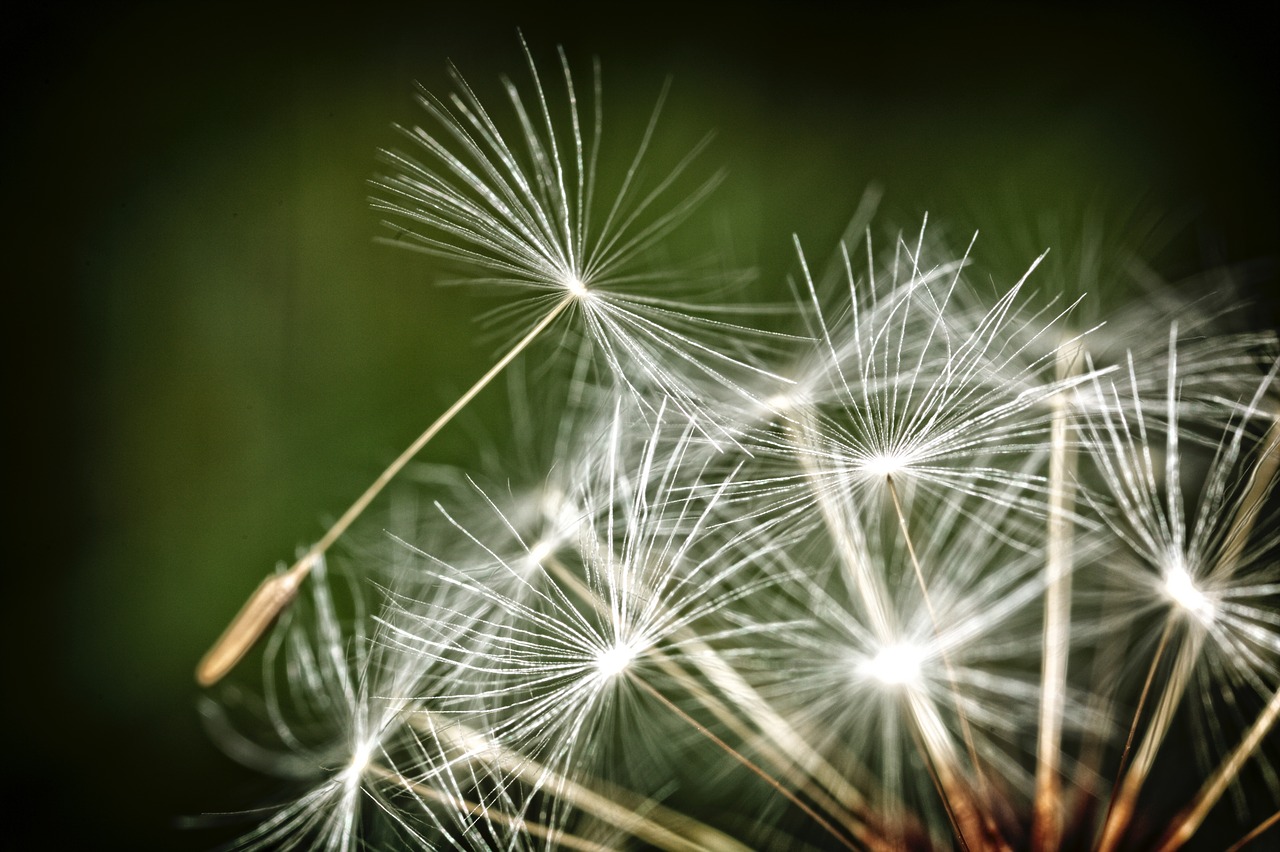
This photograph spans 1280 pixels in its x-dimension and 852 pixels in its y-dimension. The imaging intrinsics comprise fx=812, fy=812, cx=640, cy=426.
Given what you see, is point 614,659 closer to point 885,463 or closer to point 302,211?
point 885,463

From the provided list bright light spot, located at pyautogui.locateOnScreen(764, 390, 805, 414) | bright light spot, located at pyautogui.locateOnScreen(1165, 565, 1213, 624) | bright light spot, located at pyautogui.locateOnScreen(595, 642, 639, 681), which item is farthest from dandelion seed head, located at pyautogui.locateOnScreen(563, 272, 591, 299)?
bright light spot, located at pyautogui.locateOnScreen(1165, 565, 1213, 624)

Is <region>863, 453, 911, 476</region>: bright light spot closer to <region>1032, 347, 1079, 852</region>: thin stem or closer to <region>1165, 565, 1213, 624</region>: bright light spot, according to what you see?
<region>1032, 347, 1079, 852</region>: thin stem

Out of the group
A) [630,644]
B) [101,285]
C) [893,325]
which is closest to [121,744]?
[101,285]

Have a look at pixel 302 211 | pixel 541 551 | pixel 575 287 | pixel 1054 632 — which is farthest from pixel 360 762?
pixel 302 211

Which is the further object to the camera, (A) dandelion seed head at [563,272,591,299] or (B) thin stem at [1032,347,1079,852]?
(A) dandelion seed head at [563,272,591,299]

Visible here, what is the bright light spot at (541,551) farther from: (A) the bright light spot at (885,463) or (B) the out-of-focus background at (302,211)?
(B) the out-of-focus background at (302,211)

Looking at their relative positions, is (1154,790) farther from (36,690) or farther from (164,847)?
(36,690)
